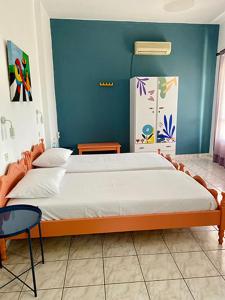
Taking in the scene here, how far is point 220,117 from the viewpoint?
453 centimetres

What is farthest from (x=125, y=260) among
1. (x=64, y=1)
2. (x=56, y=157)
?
(x=64, y=1)

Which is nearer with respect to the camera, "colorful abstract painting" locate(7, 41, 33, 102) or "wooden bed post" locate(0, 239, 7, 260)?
"wooden bed post" locate(0, 239, 7, 260)

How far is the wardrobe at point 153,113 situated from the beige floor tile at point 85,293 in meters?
3.09

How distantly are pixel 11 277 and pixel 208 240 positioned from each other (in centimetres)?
178

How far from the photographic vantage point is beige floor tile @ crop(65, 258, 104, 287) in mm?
1751

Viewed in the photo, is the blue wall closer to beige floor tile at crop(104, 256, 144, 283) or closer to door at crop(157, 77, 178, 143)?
door at crop(157, 77, 178, 143)

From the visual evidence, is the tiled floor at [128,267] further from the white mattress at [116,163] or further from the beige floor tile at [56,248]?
the white mattress at [116,163]

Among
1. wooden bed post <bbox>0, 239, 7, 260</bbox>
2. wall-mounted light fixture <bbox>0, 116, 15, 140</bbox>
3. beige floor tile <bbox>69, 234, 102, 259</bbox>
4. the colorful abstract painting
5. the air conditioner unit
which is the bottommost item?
beige floor tile <bbox>69, 234, 102, 259</bbox>

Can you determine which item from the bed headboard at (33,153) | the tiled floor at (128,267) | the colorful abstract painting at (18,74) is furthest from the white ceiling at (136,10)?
the tiled floor at (128,267)

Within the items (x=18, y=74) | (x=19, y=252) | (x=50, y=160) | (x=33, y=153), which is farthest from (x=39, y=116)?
(x=19, y=252)

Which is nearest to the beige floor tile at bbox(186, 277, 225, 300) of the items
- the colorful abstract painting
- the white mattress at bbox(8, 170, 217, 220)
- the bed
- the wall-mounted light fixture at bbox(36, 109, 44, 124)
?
the white mattress at bbox(8, 170, 217, 220)

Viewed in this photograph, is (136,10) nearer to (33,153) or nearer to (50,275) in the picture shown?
Answer: (33,153)

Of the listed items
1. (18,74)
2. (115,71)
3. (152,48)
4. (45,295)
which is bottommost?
(45,295)

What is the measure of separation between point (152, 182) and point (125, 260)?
84cm
